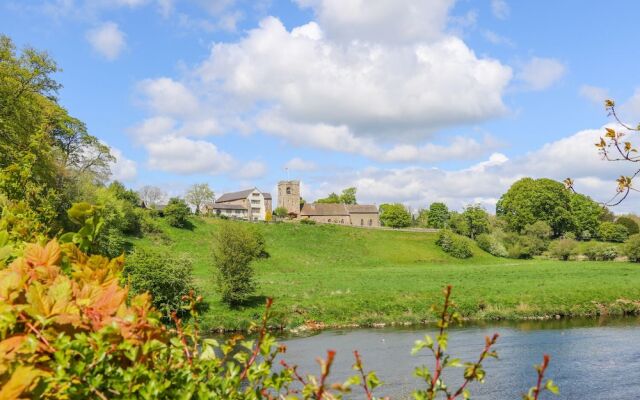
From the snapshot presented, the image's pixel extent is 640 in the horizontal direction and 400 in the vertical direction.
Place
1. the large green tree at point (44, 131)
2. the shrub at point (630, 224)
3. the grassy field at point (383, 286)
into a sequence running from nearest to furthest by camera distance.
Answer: the large green tree at point (44, 131) < the grassy field at point (383, 286) < the shrub at point (630, 224)

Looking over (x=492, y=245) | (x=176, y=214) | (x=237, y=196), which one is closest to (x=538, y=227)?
(x=492, y=245)

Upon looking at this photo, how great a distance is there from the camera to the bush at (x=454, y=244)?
242ft

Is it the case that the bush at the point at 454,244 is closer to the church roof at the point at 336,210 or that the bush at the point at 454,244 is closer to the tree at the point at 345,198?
the church roof at the point at 336,210

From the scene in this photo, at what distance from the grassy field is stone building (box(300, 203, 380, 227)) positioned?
30.4 meters

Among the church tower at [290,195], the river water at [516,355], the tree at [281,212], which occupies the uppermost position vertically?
the church tower at [290,195]

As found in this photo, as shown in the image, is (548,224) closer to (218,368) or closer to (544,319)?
(544,319)

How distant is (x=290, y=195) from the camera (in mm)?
109625

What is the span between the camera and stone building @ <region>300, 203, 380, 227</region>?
10337cm

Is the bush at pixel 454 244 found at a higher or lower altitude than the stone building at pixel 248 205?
lower

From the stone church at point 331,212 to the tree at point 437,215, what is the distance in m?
15.6

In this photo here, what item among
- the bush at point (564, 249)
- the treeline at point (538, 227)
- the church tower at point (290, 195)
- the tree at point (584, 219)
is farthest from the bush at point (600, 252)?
the church tower at point (290, 195)

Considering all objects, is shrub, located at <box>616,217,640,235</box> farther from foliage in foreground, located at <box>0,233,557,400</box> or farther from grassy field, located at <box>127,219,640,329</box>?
foliage in foreground, located at <box>0,233,557,400</box>

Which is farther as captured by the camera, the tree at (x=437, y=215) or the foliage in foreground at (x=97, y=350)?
the tree at (x=437, y=215)

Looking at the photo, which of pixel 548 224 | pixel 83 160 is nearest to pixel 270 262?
pixel 83 160
